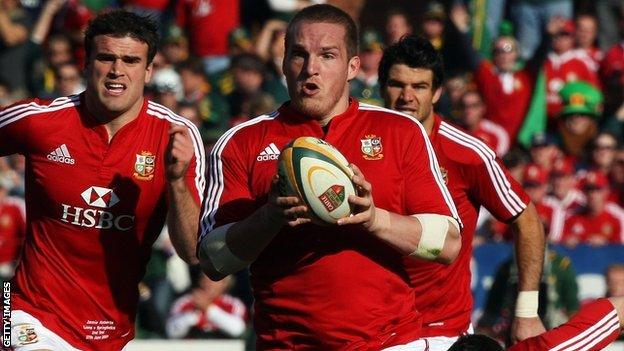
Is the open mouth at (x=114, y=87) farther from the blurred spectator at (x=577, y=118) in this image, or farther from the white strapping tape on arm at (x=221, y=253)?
the blurred spectator at (x=577, y=118)

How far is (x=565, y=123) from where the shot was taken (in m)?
15.3

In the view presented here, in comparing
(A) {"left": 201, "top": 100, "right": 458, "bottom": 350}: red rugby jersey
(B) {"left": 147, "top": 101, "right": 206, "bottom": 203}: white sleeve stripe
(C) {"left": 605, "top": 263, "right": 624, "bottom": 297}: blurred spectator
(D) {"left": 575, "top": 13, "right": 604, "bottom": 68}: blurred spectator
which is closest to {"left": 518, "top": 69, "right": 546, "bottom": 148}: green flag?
(D) {"left": 575, "top": 13, "right": 604, "bottom": 68}: blurred spectator

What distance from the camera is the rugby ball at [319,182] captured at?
19.2 ft

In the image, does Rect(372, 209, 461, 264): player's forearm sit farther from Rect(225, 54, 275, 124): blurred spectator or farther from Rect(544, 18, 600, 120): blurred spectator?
Rect(544, 18, 600, 120): blurred spectator

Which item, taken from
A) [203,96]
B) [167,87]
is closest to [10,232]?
[167,87]

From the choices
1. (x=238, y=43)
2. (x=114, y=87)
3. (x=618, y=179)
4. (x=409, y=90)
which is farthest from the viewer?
(x=238, y=43)

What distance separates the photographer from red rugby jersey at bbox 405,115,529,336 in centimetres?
779

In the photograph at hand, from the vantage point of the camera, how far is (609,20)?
16875mm

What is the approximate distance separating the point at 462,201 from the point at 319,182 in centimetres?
227

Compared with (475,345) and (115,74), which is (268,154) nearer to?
(475,345)

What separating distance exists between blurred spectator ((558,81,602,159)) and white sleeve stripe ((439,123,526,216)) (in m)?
7.34

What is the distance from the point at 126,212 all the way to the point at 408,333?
1814mm

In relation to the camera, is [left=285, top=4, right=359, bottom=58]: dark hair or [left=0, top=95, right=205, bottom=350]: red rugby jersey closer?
[left=285, top=4, right=359, bottom=58]: dark hair

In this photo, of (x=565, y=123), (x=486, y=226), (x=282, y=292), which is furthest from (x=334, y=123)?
(x=565, y=123)
